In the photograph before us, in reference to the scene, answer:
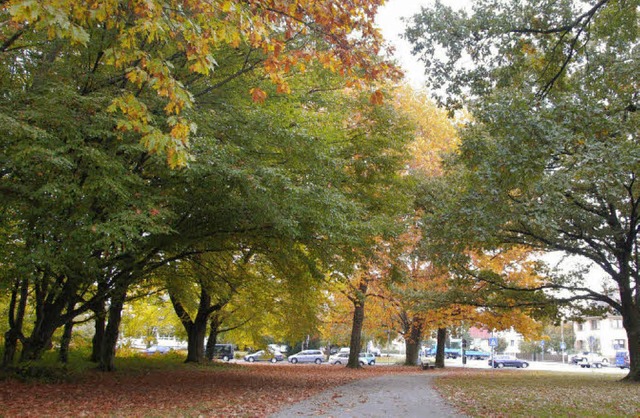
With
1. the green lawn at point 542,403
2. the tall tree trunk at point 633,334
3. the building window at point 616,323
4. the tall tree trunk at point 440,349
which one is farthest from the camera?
the building window at point 616,323

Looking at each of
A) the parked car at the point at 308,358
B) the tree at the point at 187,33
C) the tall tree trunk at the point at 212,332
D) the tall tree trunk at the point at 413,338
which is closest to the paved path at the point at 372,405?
the tree at the point at 187,33

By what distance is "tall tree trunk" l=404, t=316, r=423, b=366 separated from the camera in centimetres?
3005

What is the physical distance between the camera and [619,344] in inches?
2891

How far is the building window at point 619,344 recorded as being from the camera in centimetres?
7238

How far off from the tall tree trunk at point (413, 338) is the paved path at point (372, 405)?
1691 cm

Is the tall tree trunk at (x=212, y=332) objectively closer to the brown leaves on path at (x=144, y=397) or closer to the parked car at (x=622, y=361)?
the brown leaves on path at (x=144, y=397)

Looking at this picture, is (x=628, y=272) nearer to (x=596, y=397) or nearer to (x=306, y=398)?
(x=596, y=397)

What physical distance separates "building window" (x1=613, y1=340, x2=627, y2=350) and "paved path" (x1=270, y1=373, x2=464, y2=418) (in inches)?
2894

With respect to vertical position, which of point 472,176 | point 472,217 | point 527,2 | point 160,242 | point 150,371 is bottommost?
point 150,371

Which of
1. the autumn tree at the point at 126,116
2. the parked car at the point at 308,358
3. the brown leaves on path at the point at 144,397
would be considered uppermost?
the autumn tree at the point at 126,116

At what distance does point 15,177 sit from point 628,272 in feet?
65.6

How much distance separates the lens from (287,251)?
1353 cm

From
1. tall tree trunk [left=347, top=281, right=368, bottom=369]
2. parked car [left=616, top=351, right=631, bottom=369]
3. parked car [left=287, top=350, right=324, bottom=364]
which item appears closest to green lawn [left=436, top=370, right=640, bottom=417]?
tall tree trunk [left=347, top=281, right=368, bottom=369]

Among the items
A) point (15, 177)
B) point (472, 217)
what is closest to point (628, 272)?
point (472, 217)
